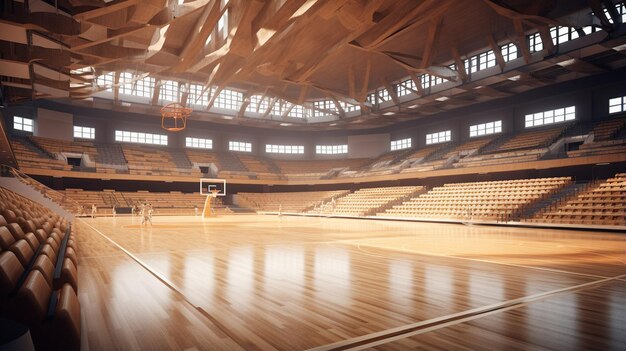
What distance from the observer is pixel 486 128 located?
1093 inches

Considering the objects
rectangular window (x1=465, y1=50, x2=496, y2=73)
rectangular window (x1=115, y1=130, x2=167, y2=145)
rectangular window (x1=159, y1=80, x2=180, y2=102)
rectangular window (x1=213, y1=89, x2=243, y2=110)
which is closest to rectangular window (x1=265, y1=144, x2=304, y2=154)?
rectangular window (x1=213, y1=89, x2=243, y2=110)

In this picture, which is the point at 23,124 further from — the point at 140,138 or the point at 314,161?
the point at 314,161

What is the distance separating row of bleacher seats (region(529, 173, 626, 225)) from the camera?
13.4m

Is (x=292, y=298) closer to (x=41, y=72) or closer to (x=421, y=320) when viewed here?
(x=421, y=320)

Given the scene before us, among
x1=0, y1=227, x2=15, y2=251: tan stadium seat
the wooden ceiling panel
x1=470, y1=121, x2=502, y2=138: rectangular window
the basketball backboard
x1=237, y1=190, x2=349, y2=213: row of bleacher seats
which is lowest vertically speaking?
x1=237, y1=190, x2=349, y2=213: row of bleacher seats

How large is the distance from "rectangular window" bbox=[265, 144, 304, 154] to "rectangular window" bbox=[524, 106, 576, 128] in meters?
21.2

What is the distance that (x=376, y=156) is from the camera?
3556 centimetres

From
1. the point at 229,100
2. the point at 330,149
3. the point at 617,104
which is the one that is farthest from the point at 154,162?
the point at 617,104

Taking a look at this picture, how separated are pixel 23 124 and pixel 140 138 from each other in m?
8.31

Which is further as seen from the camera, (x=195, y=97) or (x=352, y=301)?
(x=195, y=97)

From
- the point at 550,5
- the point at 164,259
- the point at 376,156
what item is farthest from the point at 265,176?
the point at 164,259

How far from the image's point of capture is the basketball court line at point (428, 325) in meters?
2.59

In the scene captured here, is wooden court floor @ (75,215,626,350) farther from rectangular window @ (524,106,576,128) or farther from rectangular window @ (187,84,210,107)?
rectangular window @ (187,84,210,107)

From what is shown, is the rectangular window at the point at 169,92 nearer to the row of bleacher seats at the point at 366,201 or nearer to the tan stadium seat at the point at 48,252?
the row of bleacher seats at the point at 366,201
